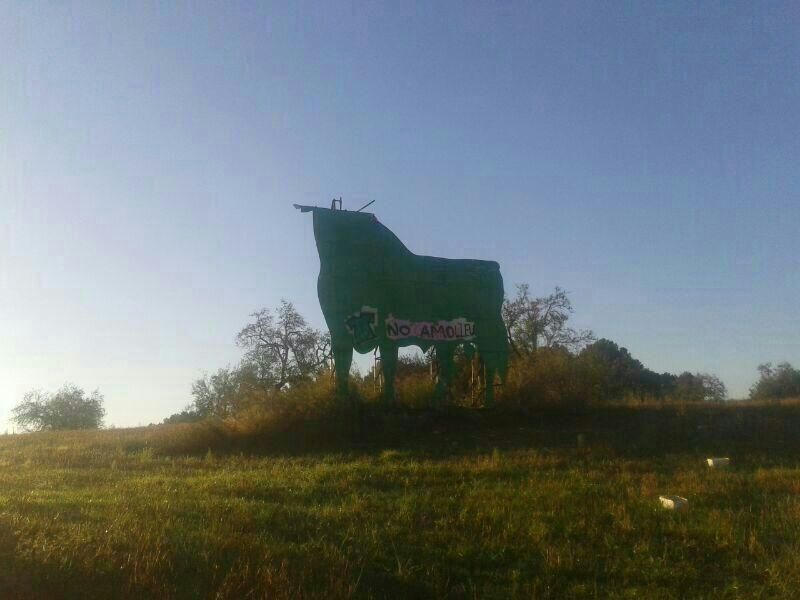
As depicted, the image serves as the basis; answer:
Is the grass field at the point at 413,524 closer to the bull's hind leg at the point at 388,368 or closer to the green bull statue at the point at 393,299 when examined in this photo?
the bull's hind leg at the point at 388,368

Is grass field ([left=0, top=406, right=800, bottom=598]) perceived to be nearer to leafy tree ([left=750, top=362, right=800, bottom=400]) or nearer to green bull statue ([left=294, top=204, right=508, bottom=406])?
green bull statue ([left=294, top=204, right=508, bottom=406])

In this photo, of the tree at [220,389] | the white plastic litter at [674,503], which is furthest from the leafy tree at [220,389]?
the white plastic litter at [674,503]

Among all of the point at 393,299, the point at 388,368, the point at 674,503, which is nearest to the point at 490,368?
the point at 388,368

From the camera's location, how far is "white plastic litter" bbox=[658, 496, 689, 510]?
29.4ft

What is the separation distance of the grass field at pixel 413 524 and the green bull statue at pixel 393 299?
3604 millimetres

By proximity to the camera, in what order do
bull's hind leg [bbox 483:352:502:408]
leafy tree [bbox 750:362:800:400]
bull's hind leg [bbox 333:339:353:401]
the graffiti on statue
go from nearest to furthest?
1. bull's hind leg [bbox 333:339:353:401]
2. the graffiti on statue
3. bull's hind leg [bbox 483:352:502:408]
4. leafy tree [bbox 750:362:800:400]

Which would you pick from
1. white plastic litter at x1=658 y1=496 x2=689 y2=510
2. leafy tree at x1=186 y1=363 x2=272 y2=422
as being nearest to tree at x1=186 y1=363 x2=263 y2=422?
leafy tree at x1=186 y1=363 x2=272 y2=422

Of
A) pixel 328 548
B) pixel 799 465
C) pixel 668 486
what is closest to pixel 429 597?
pixel 328 548

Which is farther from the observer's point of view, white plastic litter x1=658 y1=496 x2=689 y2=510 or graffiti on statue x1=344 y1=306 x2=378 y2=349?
graffiti on statue x1=344 y1=306 x2=378 y2=349

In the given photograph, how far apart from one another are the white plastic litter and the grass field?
11cm

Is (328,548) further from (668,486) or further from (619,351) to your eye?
(619,351)

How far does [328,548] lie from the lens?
7.28m

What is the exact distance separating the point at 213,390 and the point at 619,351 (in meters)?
24.0

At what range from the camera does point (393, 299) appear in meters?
19.0
